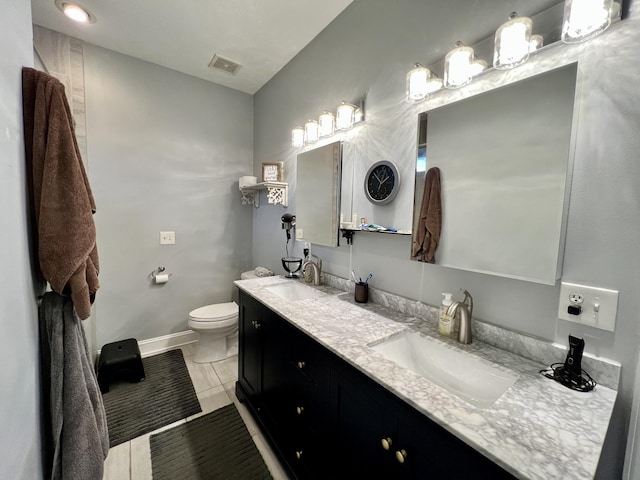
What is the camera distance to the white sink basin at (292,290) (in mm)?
1787

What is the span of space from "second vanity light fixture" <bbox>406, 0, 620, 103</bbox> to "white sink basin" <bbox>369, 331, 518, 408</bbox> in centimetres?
110

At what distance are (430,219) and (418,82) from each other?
0.66 m

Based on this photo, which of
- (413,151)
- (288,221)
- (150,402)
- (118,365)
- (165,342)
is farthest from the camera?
(165,342)

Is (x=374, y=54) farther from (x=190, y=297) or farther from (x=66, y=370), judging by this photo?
(x=190, y=297)

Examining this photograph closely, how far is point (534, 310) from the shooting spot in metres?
0.94

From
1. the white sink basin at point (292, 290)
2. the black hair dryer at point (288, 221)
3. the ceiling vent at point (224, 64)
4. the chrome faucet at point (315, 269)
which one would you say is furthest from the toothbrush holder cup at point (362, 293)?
the ceiling vent at point (224, 64)

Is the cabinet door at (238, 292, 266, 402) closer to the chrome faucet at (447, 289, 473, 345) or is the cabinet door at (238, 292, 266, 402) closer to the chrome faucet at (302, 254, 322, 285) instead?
the chrome faucet at (302, 254, 322, 285)

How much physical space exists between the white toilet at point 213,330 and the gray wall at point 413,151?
A: 3.00ft

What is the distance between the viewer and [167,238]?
2492mm

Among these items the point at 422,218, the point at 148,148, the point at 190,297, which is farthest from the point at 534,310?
the point at 148,148

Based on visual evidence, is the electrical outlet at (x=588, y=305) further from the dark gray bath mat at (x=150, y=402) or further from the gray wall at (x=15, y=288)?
the dark gray bath mat at (x=150, y=402)

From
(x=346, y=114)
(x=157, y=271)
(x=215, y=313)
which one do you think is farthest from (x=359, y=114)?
(x=157, y=271)

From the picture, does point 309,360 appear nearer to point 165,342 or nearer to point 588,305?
point 588,305

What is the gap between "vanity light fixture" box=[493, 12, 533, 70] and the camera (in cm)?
88
